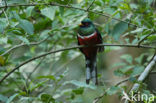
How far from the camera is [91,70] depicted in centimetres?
327

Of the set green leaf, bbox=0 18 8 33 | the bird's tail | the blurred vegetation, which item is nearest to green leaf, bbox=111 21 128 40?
the blurred vegetation

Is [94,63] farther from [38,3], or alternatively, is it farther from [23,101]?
[38,3]

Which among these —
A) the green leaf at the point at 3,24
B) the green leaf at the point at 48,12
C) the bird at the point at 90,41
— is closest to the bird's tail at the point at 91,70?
the bird at the point at 90,41

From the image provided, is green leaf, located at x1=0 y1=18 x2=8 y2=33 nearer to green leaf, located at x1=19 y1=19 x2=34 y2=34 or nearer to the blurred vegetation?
the blurred vegetation

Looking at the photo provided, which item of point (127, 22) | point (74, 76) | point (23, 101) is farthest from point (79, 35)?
point (74, 76)

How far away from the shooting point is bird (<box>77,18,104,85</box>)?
3172mm

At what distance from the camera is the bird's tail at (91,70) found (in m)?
3.10

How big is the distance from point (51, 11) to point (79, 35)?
43.5 inches

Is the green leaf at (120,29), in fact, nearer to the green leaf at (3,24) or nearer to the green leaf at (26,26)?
the green leaf at (26,26)

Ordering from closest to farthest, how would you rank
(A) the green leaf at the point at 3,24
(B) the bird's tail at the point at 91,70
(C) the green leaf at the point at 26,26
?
(A) the green leaf at the point at 3,24, (C) the green leaf at the point at 26,26, (B) the bird's tail at the point at 91,70

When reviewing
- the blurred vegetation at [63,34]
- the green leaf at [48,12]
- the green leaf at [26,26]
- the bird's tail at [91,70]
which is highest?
the green leaf at [48,12]

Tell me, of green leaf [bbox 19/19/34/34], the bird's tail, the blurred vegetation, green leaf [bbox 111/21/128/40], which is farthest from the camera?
the bird's tail

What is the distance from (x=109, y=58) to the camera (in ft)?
16.4

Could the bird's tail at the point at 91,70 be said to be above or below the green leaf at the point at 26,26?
below
